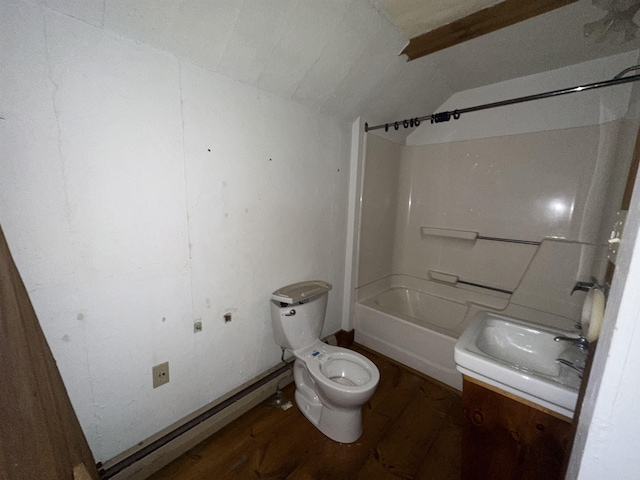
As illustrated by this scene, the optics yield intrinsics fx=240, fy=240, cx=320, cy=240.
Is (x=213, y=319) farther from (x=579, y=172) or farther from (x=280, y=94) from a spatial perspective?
(x=579, y=172)

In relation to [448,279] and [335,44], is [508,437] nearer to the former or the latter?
[448,279]

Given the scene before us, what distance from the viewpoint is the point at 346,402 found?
1.25 m

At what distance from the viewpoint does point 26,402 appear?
54 cm

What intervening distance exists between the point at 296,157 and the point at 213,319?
1.12 metres

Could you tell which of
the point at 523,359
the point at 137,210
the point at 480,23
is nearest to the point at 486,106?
the point at 480,23

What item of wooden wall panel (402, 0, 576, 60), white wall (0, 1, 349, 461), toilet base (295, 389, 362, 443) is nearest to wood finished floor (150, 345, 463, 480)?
toilet base (295, 389, 362, 443)

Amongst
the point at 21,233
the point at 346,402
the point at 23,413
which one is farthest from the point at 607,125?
the point at 21,233

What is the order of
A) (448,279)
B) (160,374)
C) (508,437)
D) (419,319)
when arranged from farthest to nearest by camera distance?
(448,279)
(419,319)
(160,374)
(508,437)

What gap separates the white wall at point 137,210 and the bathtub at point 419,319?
945 millimetres

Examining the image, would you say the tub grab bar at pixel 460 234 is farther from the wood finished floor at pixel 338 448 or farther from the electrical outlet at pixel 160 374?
the electrical outlet at pixel 160 374

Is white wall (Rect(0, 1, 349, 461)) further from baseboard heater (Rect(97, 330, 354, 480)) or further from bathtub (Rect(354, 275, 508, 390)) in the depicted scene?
bathtub (Rect(354, 275, 508, 390))

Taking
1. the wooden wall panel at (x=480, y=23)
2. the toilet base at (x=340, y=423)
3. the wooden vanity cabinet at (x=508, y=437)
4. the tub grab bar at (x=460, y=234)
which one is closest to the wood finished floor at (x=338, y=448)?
the toilet base at (x=340, y=423)

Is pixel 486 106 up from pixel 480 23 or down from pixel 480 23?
down

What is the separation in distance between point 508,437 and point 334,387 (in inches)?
28.3
